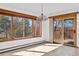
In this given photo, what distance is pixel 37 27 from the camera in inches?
371

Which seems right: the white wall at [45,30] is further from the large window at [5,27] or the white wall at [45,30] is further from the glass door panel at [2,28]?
the glass door panel at [2,28]

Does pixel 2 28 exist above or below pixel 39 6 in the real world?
below

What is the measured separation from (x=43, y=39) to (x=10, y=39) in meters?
3.19

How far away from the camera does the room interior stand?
6.05 metres

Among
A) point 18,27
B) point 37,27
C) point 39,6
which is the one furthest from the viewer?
point 37,27

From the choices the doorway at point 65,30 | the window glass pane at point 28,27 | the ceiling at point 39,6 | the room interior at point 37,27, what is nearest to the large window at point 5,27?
the room interior at point 37,27

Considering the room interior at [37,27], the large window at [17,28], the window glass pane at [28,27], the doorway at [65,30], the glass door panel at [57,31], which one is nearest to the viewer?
the room interior at [37,27]

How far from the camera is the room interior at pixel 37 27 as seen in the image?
6.05 m

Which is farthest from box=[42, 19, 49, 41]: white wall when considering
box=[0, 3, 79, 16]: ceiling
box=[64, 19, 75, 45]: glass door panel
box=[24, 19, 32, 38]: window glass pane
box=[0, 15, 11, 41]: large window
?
box=[0, 15, 11, 41]: large window

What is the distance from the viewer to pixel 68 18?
7.50 meters

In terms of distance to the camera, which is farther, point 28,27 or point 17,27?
point 28,27

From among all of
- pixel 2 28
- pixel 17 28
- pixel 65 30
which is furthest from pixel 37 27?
pixel 2 28

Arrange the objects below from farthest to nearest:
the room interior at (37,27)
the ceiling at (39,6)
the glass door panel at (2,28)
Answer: the glass door panel at (2,28) < the room interior at (37,27) < the ceiling at (39,6)

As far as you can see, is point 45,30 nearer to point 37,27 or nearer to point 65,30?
point 37,27
